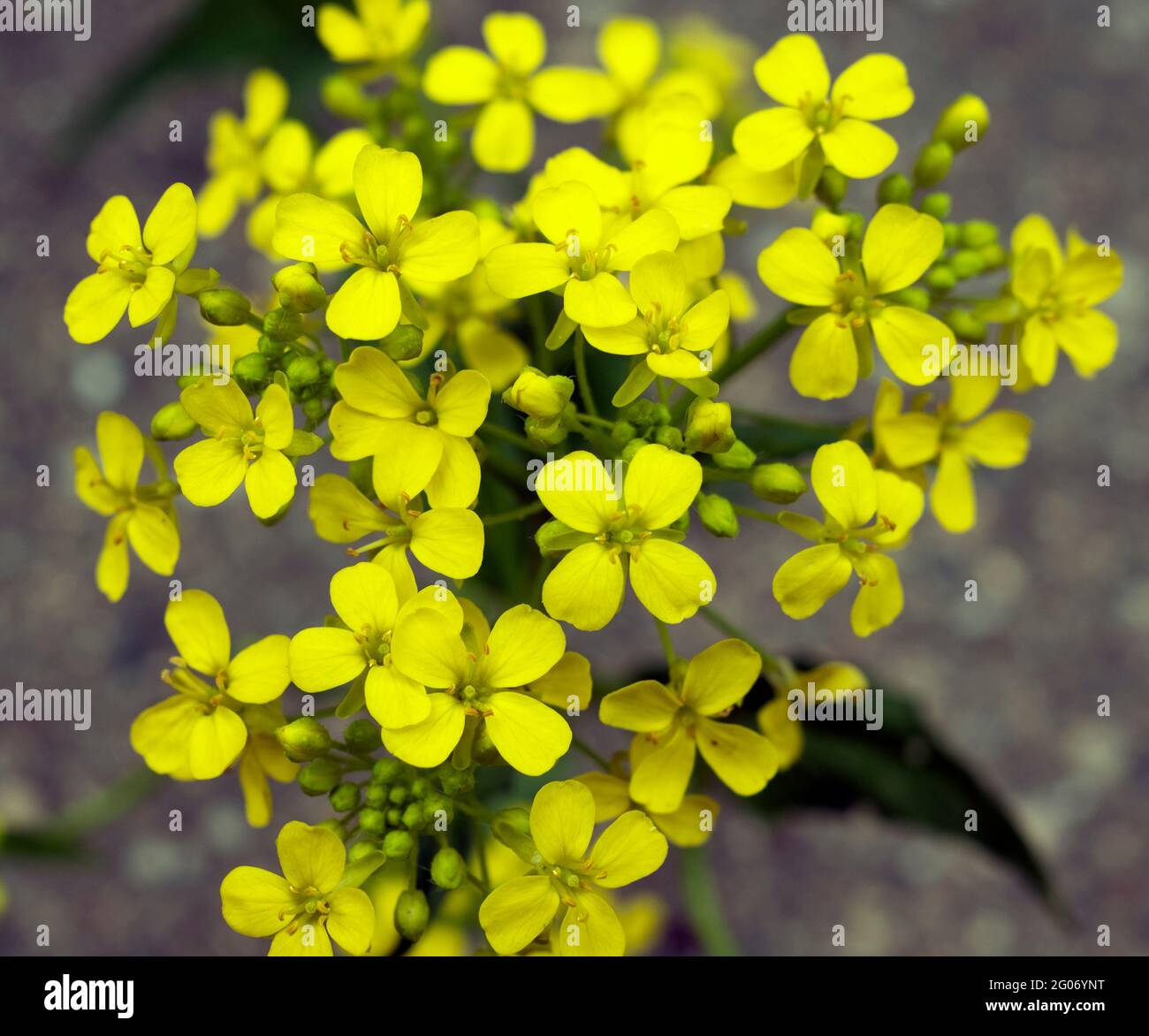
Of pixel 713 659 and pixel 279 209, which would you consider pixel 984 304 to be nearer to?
pixel 713 659

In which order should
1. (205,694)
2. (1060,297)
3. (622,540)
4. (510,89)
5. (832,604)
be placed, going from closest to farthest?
(622,540) < (205,694) < (1060,297) < (510,89) < (832,604)

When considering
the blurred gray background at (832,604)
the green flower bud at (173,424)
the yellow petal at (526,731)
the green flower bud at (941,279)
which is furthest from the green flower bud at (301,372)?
the blurred gray background at (832,604)

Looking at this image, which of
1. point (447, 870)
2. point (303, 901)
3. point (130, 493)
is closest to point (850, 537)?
point (447, 870)

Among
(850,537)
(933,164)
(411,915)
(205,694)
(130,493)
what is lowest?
(411,915)

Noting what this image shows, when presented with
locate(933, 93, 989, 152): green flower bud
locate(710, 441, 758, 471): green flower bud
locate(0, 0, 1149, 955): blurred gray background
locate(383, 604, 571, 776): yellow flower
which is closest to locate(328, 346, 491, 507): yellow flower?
locate(383, 604, 571, 776): yellow flower

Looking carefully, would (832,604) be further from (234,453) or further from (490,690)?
(234,453)

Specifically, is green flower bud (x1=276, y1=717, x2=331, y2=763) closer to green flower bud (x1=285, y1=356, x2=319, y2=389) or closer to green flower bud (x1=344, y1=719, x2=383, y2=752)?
green flower bud (x1=344, y1=719, x2=383, y2=752)
